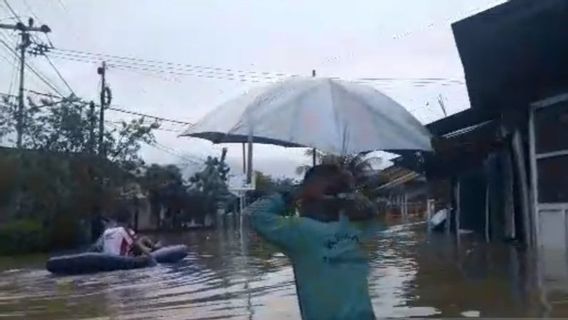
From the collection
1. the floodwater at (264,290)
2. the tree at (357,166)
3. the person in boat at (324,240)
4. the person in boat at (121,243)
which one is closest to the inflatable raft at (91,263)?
the floodwater at (264,290)

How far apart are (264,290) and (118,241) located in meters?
7.30

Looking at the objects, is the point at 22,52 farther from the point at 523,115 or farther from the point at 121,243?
the point at 523,115

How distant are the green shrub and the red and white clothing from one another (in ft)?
47.6

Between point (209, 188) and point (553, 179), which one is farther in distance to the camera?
point (209, 188)

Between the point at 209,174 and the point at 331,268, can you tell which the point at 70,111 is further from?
the point at 331,268

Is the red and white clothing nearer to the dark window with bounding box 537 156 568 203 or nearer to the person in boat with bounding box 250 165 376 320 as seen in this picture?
the dark window with bounding box 537 156 568 203

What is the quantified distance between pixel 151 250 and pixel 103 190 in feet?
66.0

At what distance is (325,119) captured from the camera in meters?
5.82

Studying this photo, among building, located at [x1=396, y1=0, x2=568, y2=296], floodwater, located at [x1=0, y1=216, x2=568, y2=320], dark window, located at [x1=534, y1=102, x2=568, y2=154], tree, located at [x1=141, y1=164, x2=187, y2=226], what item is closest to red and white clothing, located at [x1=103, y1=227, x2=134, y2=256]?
floodwater, located at [x1=0, y1=216, x2=568, y2=320]

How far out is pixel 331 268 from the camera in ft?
17.8

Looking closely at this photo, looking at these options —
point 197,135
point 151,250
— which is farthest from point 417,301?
point 151,250

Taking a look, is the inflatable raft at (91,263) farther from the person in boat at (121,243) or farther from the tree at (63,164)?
the tree at (63,164)

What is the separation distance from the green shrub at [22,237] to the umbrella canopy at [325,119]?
29.2 m

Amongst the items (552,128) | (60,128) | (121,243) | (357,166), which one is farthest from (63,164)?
(357,166)
